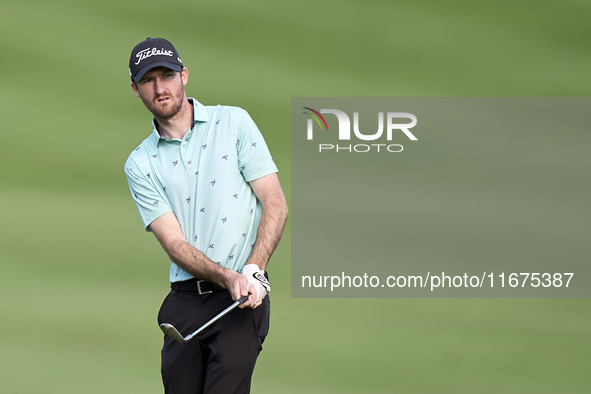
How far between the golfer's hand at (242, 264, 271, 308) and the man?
15 millimetres

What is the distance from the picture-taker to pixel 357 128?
315 centimetres

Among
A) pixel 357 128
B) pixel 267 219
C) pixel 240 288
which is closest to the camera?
pixel 240 288

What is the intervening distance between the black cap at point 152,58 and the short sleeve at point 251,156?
0.81 ft

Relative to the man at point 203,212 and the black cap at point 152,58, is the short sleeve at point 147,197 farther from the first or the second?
the black cap at point 152,58

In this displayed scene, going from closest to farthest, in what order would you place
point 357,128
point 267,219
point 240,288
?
point 240,288 → point 267,219 → point 357,128

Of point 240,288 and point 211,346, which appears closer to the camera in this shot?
point 240,288

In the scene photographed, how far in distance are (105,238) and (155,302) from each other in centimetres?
32

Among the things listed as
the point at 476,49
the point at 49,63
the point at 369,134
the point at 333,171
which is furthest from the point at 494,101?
the point at 49,63

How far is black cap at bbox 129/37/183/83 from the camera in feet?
6.55

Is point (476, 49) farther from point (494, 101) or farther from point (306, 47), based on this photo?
point (306, 47)

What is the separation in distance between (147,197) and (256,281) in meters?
0.41

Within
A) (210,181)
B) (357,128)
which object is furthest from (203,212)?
(357,128)

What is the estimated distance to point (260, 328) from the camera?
2041 mm

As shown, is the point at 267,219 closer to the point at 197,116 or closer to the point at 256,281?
the point at 256,281
